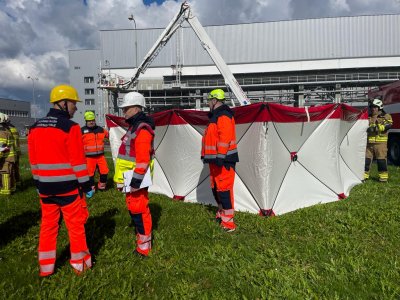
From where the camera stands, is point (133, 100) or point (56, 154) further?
point (133, 100)

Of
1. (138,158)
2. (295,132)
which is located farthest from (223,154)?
(295,132)

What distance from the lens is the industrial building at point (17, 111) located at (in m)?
65.2

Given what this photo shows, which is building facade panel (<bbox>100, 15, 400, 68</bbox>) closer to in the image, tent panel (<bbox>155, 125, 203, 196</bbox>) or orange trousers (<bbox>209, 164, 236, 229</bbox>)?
tent panel (<bbox>155, 125, 203, 196</bbox>)

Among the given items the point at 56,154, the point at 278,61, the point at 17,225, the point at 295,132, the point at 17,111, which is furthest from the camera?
the point at 17,111

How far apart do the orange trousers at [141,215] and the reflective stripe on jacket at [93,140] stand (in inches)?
136

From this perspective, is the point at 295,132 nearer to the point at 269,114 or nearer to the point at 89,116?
the point at 269,114

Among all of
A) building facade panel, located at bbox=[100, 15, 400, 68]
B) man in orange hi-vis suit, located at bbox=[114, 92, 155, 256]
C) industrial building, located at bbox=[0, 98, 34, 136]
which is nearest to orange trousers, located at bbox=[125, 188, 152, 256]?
man in orange hi-vis suit, located at bbox=[114, 92, 155, 256]

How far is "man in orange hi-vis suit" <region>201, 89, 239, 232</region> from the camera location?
425 centimetres

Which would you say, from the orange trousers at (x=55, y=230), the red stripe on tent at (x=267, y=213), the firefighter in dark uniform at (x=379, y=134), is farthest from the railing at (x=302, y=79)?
the orange trousers at (x=55, y=230)

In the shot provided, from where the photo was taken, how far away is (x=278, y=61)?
3812cm

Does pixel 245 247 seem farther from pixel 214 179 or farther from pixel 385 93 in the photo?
pixel 385 93

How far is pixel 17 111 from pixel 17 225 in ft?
254

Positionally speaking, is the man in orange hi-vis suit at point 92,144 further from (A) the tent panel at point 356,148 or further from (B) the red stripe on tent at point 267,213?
(A) the tent panel at point 356,148

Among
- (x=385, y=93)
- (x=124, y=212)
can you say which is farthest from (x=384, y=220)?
(x=385, y=93)
